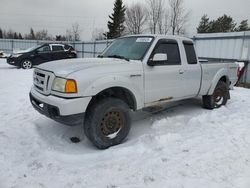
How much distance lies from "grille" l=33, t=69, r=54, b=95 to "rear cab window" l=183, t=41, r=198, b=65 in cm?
308

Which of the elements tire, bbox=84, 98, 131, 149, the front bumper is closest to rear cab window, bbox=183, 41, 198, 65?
tire, bbox=84, 98, 131, 149

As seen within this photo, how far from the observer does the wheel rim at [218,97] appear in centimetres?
627

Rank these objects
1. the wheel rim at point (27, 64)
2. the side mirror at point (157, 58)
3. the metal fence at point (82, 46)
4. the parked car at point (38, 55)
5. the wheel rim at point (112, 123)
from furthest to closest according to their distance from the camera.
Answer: the metal fence at point (82, 46), the wheel rim at point (27, 64), the parked car at point (38, 55), the side mirror at point (157, 58), the wheel rim at point (112, 123)

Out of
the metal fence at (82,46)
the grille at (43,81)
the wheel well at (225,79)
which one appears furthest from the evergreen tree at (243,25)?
the grille at (43,81)

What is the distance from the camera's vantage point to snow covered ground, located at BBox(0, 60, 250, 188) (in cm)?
291

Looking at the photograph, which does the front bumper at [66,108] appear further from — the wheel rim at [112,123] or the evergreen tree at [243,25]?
the evergreen tree at [243,25]

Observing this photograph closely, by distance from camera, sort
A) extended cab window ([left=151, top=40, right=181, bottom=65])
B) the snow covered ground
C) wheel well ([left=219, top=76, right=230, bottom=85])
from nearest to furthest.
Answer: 1. the snow covered ground
2. extended cab window ([left=151, top=40, right=181, bottom=65])
3. wheel well ([left=219, top=76, right=230, bottom=85])

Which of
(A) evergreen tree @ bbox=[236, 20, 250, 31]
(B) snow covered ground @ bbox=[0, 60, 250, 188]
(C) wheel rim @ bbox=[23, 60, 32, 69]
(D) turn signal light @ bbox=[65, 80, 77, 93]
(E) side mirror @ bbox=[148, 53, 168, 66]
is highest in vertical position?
(A) evergreen tree @ bbox=[236, 20, 250, 31]

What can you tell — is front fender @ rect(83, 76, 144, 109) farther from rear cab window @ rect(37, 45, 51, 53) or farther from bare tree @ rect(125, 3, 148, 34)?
bare tree @ rect(125, 3, 148, 34)

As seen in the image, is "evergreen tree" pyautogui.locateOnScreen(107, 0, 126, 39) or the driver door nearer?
the driver door

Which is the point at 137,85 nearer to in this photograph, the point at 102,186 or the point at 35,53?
the point at 102,186

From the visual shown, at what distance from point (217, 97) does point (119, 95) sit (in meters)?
3.44

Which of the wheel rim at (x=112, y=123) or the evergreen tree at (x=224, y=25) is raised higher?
the evergreen tree at (x=224, y=25)

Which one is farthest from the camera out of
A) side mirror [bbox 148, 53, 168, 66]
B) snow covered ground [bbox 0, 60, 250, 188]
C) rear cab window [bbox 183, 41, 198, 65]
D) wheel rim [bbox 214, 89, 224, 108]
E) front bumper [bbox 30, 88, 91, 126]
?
wheel rim [bbox 214, 89, 224, 108]
